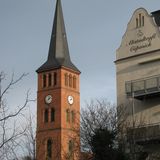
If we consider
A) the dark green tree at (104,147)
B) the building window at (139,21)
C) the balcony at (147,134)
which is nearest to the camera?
the dark green tree at (104,147)

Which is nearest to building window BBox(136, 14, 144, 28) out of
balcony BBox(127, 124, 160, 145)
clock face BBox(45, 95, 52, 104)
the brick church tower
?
balcony BBox(127, 124, 160, 145)

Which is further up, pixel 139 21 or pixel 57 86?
pixel 57 86

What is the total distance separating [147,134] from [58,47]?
63.7 m

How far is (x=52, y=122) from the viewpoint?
10131 cm

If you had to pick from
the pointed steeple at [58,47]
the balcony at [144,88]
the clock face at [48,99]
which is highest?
the pointed steeple at [58,47]

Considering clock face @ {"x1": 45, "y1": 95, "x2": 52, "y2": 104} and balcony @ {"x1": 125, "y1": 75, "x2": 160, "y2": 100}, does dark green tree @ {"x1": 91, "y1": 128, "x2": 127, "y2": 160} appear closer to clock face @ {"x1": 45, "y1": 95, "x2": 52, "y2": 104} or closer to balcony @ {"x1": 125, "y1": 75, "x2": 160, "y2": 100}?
balcony @ {"x1": 125, "y1": 75, "x2": 160, "y2": 100}

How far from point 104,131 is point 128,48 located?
526 inches

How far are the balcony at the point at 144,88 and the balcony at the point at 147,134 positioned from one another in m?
2.61

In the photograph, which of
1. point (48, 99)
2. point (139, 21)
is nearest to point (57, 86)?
point (48, 99)

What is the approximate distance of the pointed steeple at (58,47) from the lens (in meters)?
104

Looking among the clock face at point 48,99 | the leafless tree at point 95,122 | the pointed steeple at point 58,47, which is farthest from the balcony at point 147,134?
the clock face at point 48,99

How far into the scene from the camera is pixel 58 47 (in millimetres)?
104688

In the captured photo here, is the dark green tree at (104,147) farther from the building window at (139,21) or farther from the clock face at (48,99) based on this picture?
the clock face at (48,99)

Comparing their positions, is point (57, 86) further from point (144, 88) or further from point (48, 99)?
point (144, 88)
